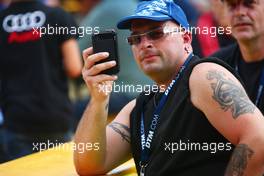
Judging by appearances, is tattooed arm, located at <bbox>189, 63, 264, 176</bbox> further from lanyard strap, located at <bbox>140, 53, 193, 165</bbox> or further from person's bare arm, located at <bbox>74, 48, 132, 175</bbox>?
person's bare arm, located at <bbox>74, 48, 132, 175</bbox>

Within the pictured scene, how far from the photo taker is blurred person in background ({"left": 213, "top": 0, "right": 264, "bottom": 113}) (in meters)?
4.18

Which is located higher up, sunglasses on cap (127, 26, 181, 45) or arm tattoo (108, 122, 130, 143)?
sunglasses on cap (127, 26, 181, 45)

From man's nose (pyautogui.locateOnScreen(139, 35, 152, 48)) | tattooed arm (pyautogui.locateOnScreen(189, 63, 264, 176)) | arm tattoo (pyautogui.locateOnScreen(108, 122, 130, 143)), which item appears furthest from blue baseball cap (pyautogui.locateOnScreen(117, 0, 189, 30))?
arm tattoo (pyautogui.locateOnScreen(108, 122, 130, 143))

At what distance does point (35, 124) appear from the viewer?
224 inches

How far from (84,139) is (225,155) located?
86cm

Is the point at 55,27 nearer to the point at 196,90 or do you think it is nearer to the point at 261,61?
the point at 261,61

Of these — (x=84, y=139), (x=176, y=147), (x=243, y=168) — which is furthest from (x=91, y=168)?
(x=243, y=168)

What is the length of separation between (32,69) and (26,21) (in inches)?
14.8

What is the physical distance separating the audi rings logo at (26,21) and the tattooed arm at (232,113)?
100 inches

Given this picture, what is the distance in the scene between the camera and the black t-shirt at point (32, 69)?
556 cm

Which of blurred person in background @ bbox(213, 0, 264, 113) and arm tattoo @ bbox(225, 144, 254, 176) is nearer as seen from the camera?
arm tattoo @ bbox(225, 144, 254, 176)

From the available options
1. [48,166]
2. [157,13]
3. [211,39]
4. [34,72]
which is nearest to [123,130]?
[48,166]

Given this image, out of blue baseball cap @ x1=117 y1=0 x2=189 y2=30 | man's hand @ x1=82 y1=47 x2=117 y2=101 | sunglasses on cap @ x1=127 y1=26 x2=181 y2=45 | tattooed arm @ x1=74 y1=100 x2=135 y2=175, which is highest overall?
blue baseball cap @ x1=117 y1=0 x2=189 y2=30

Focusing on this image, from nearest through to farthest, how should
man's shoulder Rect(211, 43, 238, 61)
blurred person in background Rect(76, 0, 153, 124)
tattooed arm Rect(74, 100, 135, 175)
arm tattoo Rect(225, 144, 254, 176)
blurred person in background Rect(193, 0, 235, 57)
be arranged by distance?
1. arm tattoo Rect(225, 144, 254, 176)
2. tattooed arm Rect(74, 100, 135, 175)
3. man's shoulder Rect(211, 43, 238, 61)
4. blurred person in background Rect(76, 0, 153, 124)
5. blurred person in background Rect(193, 0, 235, 57)
